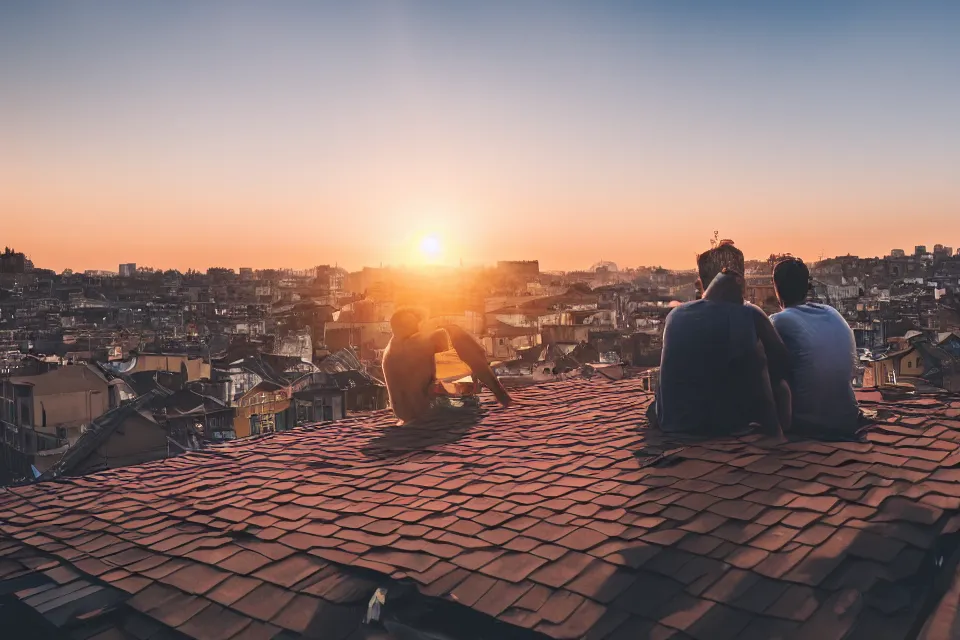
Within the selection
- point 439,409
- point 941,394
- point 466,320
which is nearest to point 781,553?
→ point 941,394

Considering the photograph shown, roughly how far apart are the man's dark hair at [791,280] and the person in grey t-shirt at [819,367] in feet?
0.57

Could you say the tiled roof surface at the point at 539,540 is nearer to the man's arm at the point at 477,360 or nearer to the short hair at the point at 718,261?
the short hair at the point at 718,261

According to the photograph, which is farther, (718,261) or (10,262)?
Result: (10,262)

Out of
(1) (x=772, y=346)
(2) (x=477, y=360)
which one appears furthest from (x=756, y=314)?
(2) (x=477, y=360)

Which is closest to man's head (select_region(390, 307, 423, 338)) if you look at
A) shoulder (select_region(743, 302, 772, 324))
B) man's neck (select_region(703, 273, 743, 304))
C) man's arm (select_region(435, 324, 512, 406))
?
man's arm (select_region(435, 324, 512, 406))

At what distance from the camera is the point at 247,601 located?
3062 mm

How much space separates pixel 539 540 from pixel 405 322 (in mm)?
3768

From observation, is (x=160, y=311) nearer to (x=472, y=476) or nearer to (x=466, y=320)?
(x=466, y=320)

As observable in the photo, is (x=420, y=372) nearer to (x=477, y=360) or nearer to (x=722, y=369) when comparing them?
(x=477, y=360)

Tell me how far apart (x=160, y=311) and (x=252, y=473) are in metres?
72.8

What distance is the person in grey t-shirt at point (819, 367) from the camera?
14.3 feet

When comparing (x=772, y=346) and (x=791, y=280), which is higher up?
(x=791, y=280)

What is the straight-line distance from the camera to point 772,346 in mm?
4461

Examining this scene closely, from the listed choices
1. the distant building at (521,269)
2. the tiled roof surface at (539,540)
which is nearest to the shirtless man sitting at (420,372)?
the tiled roof surface at (539,540)
